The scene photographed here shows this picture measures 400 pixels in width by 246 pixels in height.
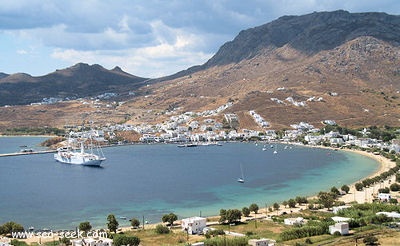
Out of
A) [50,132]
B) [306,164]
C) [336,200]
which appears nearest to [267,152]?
[306,164]

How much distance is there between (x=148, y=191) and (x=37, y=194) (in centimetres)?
1370

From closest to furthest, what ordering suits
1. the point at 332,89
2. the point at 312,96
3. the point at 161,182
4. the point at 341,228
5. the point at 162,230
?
the point at 341,228, the point at 162,230, the point at 161,182, the point at 312,96, the point at 332,89

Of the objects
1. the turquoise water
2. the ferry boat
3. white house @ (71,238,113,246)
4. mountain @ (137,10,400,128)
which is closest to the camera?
white house @ (71,238,113,246)

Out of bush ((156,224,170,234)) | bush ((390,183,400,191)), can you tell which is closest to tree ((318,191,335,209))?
bush ((390,183,400,191))

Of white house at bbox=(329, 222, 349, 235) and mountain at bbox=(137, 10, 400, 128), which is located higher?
mountain at bbox=(137, 10, 400, 128)

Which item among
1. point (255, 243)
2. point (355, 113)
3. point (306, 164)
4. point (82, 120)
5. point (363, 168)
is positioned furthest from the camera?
point (82, 120)

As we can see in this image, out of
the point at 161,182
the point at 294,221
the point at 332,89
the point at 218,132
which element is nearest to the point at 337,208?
the point at 294,221

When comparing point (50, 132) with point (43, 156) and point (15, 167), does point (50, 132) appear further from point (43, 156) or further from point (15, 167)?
point (15, 167)

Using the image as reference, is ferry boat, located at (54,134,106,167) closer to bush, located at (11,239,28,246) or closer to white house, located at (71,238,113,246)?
bush, located at (11,239,28,246)

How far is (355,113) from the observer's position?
142 m

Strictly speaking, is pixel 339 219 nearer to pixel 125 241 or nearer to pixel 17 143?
pixel 125 241

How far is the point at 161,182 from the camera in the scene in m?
74.0

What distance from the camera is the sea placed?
54781mm

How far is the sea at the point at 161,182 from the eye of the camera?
180 feet
